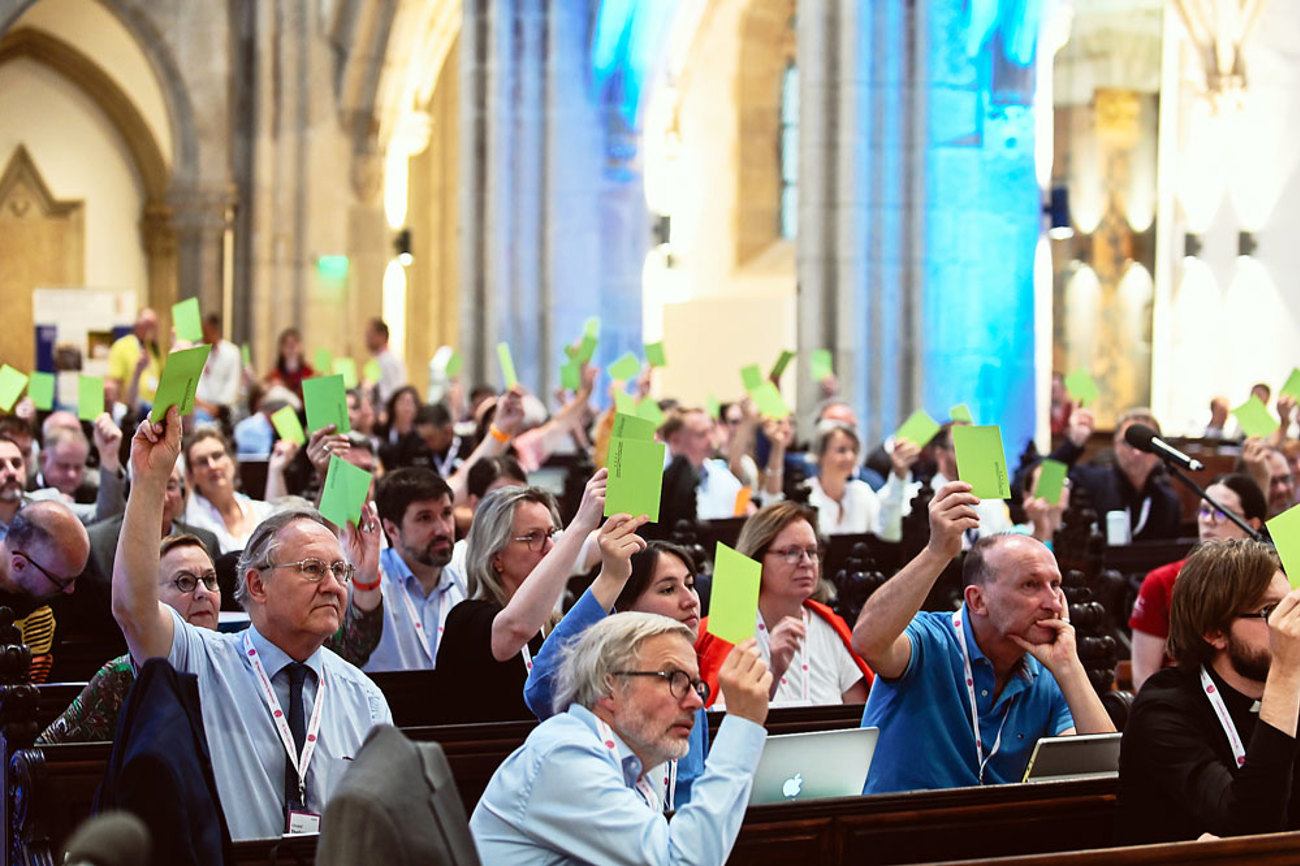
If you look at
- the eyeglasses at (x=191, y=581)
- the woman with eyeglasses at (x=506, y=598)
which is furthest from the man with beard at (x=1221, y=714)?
the eyeglasses at (x=191, y=581)

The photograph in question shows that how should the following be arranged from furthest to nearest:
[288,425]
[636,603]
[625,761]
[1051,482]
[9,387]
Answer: [9,387], [288,425], [1051,482], [636,603], [625,761]

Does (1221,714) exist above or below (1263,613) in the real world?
below

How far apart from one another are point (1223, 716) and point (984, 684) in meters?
0.88

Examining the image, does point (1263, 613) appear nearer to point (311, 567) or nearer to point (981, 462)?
point (981, 462)

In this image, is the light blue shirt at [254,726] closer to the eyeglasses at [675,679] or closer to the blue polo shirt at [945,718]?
the eyeglasses at [675,679]

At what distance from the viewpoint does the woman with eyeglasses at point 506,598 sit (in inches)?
188

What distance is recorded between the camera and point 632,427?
5.70m

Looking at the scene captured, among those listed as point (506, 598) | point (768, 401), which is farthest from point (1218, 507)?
point (768, 401)

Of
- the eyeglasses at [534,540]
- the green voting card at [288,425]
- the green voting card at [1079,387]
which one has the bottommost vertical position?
the eyeglasses at [534,540]

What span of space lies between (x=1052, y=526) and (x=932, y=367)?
18.4ft

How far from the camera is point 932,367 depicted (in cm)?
1343

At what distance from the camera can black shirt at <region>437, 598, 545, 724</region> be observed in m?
5.04

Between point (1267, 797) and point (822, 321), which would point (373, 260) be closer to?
point (822, 321)

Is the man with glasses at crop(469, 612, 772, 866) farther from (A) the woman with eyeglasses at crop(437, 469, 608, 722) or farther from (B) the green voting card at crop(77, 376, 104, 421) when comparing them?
(B) the green voting card at crop(77, 376, 104, 421)
